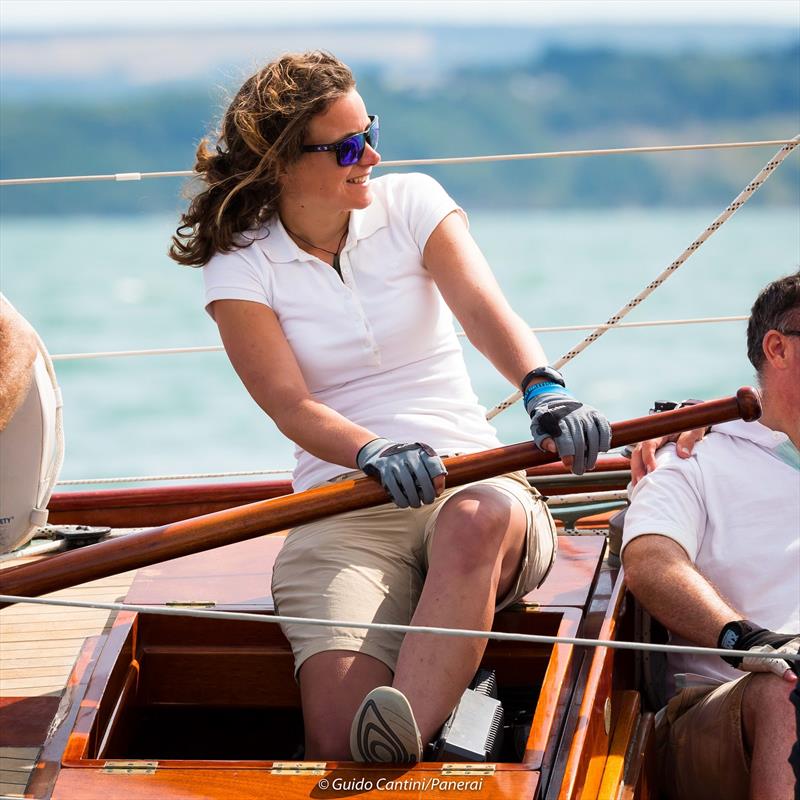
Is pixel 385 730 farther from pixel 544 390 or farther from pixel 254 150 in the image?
pixel 254 150

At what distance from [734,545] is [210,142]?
1.03m

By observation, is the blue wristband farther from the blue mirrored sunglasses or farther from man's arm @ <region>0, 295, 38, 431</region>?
man's arm @ <region>0, 295, 38, 431</region>

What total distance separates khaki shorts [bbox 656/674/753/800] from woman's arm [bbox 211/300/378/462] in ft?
1.85

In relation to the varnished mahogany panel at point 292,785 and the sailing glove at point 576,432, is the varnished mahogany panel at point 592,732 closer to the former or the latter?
the varnished mahogany panel at point 292,785

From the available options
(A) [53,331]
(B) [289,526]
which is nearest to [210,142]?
(B) [289,526]

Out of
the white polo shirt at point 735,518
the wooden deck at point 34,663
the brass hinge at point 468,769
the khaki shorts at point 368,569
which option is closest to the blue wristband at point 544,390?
the khaki shorts at point 368,569

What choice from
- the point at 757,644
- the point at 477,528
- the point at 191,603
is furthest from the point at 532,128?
the point at 757,644

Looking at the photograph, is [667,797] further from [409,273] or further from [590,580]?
[409,273]

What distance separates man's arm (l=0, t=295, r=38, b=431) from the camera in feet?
7.32

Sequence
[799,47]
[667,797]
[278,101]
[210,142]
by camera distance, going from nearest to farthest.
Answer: [667,797] → [278,101] → [210,142] → [799,47]

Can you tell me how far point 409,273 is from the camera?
6.97 feet

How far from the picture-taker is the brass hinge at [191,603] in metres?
2.11

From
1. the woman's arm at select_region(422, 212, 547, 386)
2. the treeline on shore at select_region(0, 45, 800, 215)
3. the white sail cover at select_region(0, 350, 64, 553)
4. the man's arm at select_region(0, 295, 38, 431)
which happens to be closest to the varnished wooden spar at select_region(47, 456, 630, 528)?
the white sail cover at select_region(0, 350, 64, 553)

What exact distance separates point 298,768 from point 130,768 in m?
0.21
